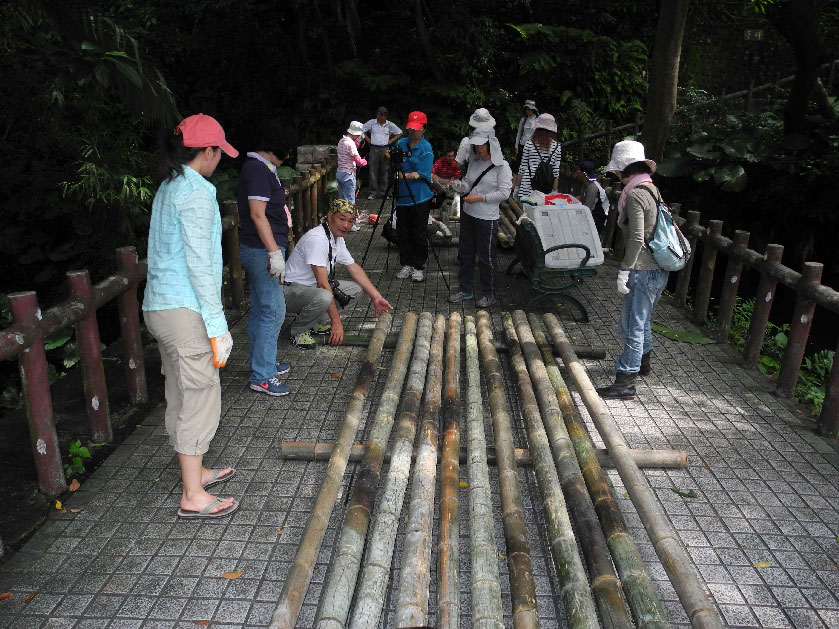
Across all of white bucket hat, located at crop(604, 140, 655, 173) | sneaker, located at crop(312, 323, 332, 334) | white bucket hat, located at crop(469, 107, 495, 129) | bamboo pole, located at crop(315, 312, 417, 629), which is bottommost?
sneaker, located at crop(312, 323, 332, 334)

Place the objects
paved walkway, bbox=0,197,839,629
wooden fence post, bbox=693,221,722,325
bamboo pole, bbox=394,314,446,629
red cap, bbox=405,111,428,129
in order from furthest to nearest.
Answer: red cap, bbox=405,111,428,129 → wooden fence post, bbox=693,221,722,325 → paved walkway, bbox=0,197,839,629 → bamboo pole, bbox=394,314,446,629

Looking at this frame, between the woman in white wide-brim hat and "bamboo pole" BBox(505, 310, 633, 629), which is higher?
the woman in white wide-brim hat

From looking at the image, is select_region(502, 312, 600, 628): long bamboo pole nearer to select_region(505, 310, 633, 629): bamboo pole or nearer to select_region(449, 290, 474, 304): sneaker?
select_region(505, 310, 633, 629): bamboo pole

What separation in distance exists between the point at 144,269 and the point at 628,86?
1734 centimetres

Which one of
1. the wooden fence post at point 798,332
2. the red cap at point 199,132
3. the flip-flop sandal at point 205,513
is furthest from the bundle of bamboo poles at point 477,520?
the red cap at point 199,132

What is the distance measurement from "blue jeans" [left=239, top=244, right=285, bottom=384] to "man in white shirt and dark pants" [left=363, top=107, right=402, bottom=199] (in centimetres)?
901

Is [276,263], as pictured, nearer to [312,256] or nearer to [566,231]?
[312,256]

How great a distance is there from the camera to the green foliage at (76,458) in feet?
13.4

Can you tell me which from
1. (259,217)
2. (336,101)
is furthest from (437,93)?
(259,217)

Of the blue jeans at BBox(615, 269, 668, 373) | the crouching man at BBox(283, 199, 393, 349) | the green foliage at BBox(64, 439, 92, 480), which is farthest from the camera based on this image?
the crouching man at BBox(283, 199, 393, 349)

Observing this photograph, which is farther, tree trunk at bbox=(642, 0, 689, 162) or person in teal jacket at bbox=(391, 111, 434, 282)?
tree trunk at bbox=(642, 0, 689, 162)

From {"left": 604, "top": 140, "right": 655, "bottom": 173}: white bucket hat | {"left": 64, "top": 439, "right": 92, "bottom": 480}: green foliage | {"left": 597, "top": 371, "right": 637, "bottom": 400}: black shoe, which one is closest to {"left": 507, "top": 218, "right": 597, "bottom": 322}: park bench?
{"left": 604, "top": 140, "right": 655, "bottom": 173}: white bucket hat

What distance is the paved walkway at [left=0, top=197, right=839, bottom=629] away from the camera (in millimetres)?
3094

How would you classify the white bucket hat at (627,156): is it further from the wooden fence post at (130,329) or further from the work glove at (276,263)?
the wooden fence post at (130,329)
